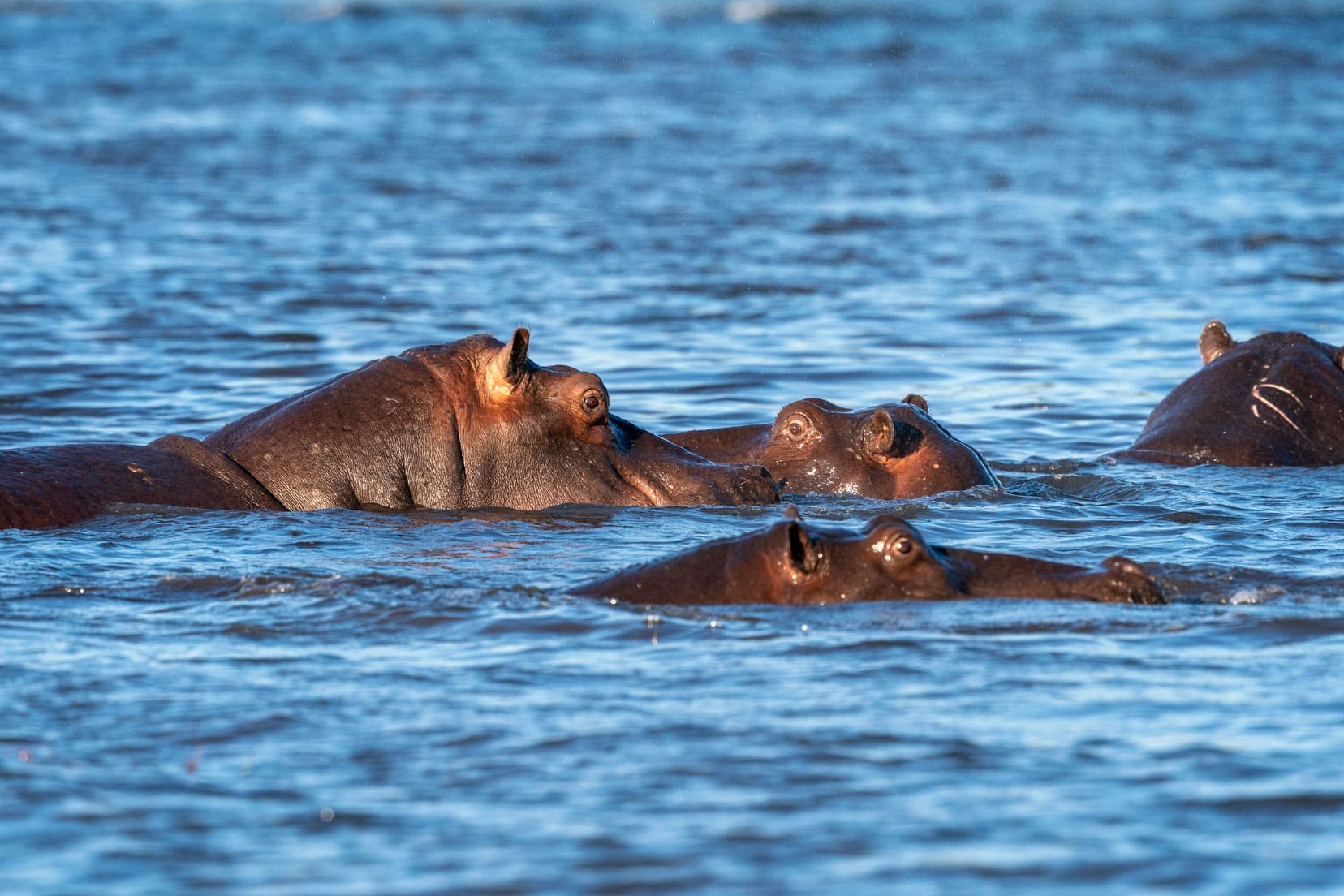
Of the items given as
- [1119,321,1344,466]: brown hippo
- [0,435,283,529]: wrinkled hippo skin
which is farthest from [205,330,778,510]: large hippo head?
[1119,321,1344,466]: brown hippo

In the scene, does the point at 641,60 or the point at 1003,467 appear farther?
the point at 641,60

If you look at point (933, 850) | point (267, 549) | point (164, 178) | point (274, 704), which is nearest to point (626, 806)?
point (933, 850)

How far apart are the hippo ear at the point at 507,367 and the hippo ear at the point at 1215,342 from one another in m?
4.98

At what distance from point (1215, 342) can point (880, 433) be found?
10.7 ft

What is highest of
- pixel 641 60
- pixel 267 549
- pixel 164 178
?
pixel 641 60

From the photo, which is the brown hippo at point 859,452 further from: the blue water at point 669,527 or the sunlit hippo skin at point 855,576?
the sunlit hippo skin at point 855,576

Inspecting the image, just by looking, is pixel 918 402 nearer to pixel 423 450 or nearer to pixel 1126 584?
pixel 423 450

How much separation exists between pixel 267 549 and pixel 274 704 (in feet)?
6.78

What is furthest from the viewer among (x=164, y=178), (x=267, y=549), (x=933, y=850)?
(x=164, y=178)

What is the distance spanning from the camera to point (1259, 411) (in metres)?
11.7

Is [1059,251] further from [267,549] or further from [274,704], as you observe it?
[274,704]

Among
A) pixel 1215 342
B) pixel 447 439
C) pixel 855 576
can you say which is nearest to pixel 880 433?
pixel 447 439

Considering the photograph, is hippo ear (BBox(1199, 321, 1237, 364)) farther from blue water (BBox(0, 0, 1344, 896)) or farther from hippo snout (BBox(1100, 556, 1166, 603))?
hippo snout (BBox(1100, 556, 1166, 603))

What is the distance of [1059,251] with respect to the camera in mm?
20672
